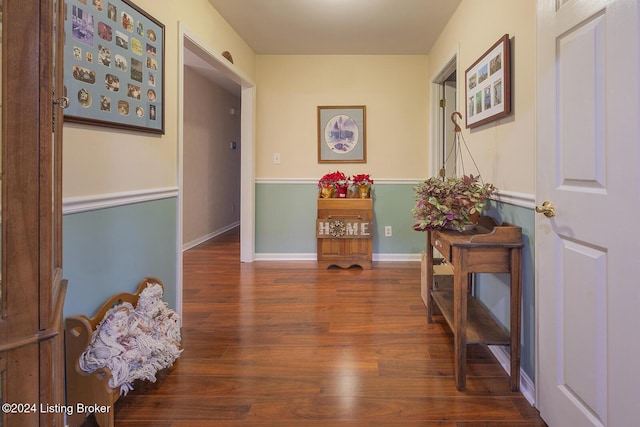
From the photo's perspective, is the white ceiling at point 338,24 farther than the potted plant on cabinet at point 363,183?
No

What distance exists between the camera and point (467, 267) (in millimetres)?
1684

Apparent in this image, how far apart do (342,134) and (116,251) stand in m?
3.02

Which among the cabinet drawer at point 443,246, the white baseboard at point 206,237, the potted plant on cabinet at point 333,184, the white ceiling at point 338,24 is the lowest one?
the white baseboard at point 206,237

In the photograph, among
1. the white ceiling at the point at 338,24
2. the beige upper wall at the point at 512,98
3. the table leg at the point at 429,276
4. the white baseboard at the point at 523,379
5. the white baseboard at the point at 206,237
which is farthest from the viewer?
the white baseboard at the point at 206,237

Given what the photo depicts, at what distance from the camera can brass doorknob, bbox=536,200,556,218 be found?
1.38 meters

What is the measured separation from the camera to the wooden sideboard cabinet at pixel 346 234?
157 inches

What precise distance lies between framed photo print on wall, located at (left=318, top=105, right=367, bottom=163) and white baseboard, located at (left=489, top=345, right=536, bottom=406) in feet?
8.96

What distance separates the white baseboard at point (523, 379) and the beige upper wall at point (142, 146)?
2.04 m

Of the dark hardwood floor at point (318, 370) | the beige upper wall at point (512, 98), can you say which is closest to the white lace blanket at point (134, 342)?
the dark hardwood floor at point (318, 370)

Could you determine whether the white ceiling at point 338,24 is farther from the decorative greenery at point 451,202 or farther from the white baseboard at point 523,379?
the white baseboard at point 523,379

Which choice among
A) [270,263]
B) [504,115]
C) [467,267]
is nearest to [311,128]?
[270,263]

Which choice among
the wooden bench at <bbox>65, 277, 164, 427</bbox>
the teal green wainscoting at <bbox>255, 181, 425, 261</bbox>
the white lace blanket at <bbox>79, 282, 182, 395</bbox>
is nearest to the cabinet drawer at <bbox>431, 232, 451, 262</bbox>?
the white lace blanket at <bbox>79, 282, 182, 395</bbox>

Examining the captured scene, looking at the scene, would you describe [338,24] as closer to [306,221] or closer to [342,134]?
[342,134]

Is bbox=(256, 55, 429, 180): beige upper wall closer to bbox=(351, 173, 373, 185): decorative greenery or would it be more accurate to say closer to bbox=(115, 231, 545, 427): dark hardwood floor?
bbox=(351, 173, 373, 185): decorative greenery
